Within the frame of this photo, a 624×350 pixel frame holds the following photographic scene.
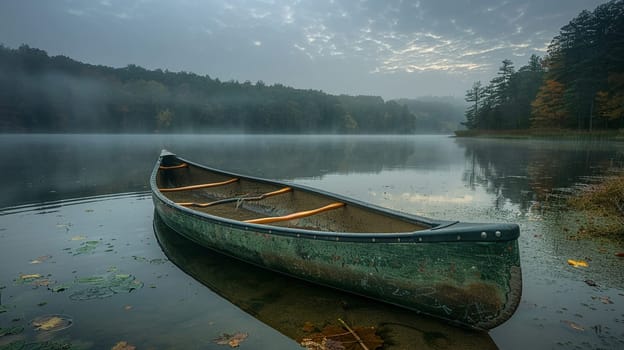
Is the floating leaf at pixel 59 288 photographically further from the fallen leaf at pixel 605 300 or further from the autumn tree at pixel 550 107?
the autumn tree at pixel 550 107

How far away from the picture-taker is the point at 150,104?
113 meters

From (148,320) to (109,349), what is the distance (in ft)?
1.87

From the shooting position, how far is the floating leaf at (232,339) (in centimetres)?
348

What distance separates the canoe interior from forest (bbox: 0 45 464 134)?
365 ft

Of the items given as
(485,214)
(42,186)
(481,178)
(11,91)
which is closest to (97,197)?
(42,186)

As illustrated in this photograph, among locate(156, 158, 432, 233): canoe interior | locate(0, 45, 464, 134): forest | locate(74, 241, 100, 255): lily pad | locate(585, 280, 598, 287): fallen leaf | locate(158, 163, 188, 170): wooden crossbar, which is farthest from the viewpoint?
locate(0, 45, 464, 134): forest

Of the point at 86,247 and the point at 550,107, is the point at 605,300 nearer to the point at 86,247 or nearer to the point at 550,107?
the point at 86,247

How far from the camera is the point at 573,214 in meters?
7.78

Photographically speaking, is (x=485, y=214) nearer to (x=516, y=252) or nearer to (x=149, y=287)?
(x=516, y=252)

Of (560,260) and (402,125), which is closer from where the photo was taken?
(560,260)

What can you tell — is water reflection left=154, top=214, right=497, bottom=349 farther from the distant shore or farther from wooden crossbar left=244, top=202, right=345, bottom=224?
the distant shore

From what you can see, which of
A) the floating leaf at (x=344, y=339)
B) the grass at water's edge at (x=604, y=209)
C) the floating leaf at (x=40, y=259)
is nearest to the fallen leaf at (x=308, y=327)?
the floating leaf at (x=344, y=339)

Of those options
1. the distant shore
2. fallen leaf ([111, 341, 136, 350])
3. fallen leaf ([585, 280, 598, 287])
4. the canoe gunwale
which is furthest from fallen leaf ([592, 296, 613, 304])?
the distant shore

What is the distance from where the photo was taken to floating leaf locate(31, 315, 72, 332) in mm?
3727
